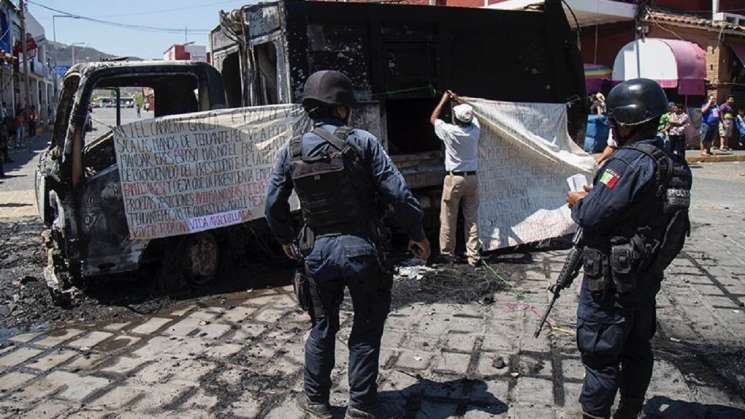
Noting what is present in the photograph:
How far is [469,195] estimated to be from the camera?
6.81m

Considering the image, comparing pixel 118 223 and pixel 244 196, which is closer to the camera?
pixel 118 223

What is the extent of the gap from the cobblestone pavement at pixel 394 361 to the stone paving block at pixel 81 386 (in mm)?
12

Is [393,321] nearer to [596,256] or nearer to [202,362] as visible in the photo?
[202,362]

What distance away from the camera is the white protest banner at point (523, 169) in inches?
281

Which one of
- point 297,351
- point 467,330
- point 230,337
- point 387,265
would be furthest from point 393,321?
point 387,265

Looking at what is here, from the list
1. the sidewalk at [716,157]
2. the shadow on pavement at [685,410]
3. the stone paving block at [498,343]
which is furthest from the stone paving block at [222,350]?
the sidewalk at [716,157]

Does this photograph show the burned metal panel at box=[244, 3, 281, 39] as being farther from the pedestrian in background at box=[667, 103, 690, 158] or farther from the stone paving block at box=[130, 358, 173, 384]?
the pedestrian in background at box=[667, 103, 690, 158]

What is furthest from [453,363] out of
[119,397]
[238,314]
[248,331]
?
[119,397]

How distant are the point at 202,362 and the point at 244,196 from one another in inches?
76.6

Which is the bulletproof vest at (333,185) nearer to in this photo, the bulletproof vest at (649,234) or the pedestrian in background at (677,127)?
the bulletproof vest at (649,234)

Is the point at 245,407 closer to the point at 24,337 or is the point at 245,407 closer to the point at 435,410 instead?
the point at 435,410

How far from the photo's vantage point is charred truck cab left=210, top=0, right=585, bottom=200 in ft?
20.2

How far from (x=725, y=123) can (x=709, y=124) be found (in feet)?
4.58

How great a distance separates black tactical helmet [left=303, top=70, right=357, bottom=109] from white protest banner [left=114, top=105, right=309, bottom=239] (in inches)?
104
